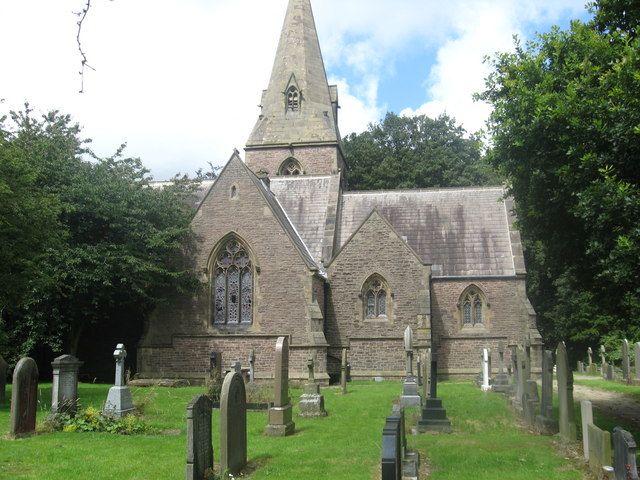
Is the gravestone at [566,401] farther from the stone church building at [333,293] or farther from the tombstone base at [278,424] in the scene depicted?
the stone church building at [333,293]

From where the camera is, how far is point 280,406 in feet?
39.2

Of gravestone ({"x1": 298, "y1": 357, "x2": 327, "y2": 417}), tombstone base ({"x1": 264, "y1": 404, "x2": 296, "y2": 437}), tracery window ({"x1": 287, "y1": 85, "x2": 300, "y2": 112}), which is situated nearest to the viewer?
tombstone base ({"x1": 264, "y1": 404, "x2": 296, "y2": 437})

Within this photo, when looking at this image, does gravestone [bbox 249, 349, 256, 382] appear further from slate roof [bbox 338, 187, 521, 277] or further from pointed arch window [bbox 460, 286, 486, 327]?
pointed arch window [bbox 460, 286, 486, 327]

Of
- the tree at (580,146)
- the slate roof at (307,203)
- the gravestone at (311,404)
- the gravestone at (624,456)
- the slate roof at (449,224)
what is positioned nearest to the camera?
the gravestone at (624,456)

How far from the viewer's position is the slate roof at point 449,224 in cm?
2538

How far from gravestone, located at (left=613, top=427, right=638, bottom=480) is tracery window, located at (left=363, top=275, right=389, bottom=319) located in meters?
16.3

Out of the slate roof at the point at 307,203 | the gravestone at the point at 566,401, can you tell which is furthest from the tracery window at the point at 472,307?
the gravestone at the point at 566,401

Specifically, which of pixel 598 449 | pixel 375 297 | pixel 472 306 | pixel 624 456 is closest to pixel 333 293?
pixel 375 297

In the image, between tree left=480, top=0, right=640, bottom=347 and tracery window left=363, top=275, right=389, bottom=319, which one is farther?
tracery window left=363, top=275, right=389, bottom=319

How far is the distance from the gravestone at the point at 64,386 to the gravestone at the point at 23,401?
724 millimetres

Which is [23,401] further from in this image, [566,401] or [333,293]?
[333,293]

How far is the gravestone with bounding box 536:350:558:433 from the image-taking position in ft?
39.3

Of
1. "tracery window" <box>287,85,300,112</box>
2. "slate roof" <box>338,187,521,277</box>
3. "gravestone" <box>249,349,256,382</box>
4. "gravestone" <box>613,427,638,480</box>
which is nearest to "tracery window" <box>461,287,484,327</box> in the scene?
"slate roof" <box>338,187,521,277</box>

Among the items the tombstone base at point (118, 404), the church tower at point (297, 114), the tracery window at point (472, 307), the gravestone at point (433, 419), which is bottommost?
the gravestone at point (433, 419)
